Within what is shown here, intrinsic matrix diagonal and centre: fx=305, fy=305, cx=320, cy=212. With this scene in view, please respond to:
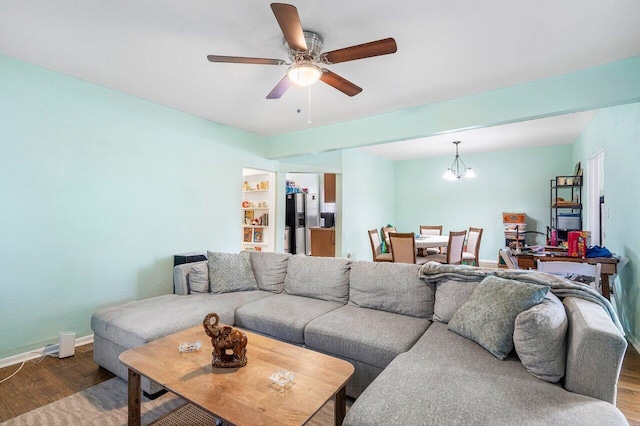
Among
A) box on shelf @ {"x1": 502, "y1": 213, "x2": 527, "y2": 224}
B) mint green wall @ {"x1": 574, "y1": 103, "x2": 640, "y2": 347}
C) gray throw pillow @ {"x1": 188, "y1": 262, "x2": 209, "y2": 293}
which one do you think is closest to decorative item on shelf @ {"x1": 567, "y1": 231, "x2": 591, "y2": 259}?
mint green wall @ {"x1": 574, "y1": 103, "x2": 640, "y2": 347}

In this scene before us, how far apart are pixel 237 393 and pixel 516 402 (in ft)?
3.82

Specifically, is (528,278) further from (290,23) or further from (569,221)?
(569,221)

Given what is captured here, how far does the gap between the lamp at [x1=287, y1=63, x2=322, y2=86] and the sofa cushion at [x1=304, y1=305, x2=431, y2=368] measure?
1.75 metres

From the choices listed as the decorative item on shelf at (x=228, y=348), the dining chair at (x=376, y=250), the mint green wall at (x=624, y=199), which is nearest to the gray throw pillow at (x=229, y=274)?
the decorative item on shelf at (x=228, y=348)

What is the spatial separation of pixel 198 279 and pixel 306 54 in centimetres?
228

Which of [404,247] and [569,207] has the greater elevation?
[569,207]

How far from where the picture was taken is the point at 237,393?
1.33 metres

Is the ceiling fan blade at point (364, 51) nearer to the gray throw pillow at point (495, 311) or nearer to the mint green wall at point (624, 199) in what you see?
the gray throw pillow at point (495, 311)

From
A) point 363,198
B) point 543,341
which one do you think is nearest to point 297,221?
point 363,198

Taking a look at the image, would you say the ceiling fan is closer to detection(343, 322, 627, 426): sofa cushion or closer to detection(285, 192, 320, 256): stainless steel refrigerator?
detection(343, 322, 627, 426): sofa cushion

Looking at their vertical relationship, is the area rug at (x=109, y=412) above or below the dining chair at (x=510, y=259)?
below

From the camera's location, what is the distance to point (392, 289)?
246cm

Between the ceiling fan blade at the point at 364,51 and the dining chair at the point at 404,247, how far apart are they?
277cm

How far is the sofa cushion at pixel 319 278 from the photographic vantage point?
2.76 metres
